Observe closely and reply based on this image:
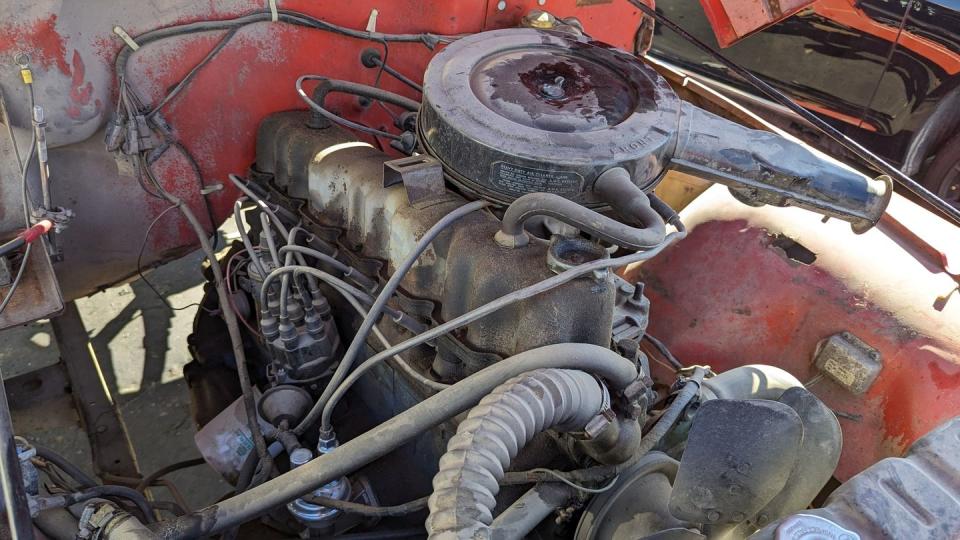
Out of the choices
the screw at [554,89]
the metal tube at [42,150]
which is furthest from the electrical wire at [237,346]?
the screw at [554,89]

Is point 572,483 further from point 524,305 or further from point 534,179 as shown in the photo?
point 534,179

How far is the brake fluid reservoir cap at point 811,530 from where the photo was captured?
0.64 meters

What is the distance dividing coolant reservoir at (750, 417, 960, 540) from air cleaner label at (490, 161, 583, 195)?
58cm

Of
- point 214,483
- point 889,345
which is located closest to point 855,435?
point 889,345

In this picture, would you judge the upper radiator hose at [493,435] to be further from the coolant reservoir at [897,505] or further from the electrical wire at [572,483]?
the coolant reservoir at [897,505]

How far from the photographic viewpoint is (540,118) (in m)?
1.14

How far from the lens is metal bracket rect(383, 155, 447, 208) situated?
1.17m

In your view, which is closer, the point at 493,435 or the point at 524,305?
the point at 493,435

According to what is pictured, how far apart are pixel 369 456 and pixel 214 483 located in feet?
4.29

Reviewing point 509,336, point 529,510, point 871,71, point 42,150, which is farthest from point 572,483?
point 871,71

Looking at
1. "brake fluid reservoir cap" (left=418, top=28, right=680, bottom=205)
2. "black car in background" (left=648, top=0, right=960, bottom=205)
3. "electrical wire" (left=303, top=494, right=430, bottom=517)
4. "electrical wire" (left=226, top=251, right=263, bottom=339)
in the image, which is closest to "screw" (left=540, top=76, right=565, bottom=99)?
"brake fluid reservoir cap" (left=418, top=28, right=680, bottom=205)

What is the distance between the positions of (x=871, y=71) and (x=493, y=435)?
323 cm

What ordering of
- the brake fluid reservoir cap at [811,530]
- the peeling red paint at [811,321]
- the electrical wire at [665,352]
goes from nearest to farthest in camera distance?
the brake fluid reservoir cap at [811,530], the peeling red paint at [811,321], the electrical wire at [665,352]

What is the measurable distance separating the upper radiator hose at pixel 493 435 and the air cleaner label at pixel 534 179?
0.32 meters
